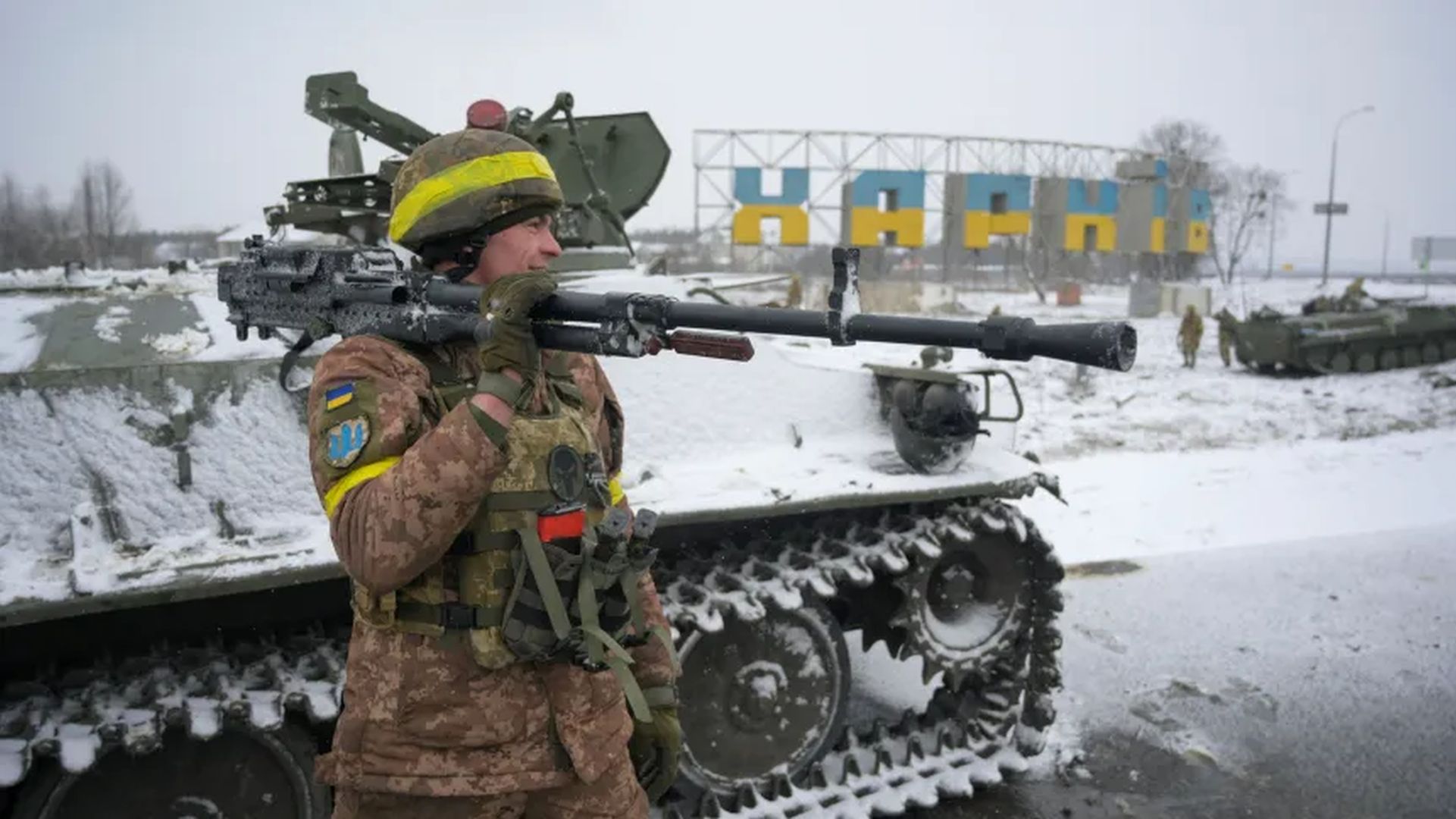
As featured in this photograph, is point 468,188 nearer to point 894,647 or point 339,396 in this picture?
point 339,396

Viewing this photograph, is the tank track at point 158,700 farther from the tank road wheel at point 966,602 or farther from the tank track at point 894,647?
the tank road wheel at point 966,602

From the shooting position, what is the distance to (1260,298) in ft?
123

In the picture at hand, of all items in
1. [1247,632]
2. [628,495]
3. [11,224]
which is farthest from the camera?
[11,224]

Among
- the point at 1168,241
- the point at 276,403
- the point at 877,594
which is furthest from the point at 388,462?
the point at 1168,241

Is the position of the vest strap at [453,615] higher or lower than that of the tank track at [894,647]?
higher

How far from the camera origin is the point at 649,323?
7.03ft

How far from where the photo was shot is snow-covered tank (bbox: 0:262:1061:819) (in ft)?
10.4

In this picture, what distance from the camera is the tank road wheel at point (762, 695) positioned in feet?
14.1

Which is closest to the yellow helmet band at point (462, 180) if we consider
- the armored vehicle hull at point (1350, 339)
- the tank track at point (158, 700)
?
the tank track at point (158, 700)

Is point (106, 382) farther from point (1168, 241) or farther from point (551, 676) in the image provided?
point (1168, 241)

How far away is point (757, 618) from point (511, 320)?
226 centimetres

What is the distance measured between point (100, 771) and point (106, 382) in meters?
1.13

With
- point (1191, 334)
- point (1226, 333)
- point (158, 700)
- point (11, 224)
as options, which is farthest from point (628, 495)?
point (1226, 333)

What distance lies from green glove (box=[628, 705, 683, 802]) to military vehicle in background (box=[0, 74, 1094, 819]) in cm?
104
